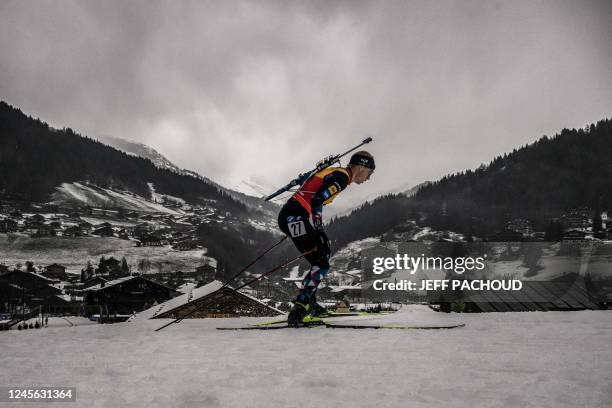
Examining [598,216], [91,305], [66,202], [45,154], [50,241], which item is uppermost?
[45,154]

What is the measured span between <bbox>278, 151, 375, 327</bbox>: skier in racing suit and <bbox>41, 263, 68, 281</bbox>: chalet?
4245 inches

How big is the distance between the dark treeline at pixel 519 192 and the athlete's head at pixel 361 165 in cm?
12718

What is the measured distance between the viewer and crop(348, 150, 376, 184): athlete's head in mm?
6234

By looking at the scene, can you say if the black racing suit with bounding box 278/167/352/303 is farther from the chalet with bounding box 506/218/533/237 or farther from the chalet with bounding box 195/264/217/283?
the chalet with bounding box 506/218/533/237

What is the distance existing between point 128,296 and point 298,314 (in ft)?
169

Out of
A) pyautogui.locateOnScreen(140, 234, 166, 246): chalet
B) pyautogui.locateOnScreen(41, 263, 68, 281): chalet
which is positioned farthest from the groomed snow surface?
pyautogui.locateOnScreen(140, 234, 166, 246): chalet

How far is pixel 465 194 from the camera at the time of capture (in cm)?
14662

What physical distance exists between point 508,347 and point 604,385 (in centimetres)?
119

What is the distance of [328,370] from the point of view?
237cm

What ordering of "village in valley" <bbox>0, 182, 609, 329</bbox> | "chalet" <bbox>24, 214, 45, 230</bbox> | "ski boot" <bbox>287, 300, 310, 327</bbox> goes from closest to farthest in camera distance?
1. "ski boot" <bbox>287, 300, 310, 327</bbox>
2. "village in valley" <bbox>0, 182, 609, 329</bbox>
3. "chalet" <bbox>24, 214, 45, 230</bbox>

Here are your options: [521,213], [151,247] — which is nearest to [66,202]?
[151,247]

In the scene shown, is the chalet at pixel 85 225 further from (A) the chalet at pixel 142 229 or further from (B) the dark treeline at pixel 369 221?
(B) the dark treeline at pixel 369 221

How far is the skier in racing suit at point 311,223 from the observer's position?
18.3 feet

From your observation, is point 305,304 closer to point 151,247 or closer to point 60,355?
point 60,355
